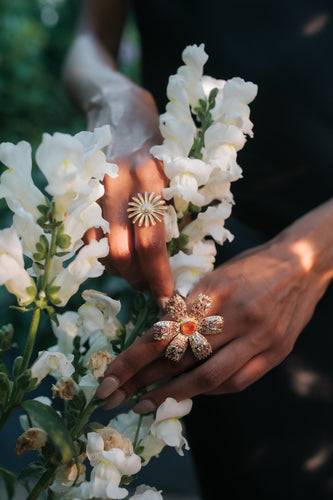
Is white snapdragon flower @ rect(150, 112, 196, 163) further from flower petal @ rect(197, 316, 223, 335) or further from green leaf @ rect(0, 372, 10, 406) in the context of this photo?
green leaf @ rect(0, 372, 10, 406)

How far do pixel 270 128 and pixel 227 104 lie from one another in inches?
17.9

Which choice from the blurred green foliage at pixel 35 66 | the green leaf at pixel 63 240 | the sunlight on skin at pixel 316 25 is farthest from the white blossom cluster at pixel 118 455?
the blurred green foliage at pixel 35 66

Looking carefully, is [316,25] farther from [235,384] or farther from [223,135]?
[235,384]

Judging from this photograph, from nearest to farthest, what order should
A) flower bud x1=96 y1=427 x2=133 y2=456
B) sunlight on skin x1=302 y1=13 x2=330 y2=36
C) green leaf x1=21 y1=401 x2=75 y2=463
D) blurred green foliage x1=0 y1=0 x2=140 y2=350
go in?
green leaf x1=21 y1=401 x2=75 y2=463, flower bud x1=96 y1=427 x2=133 y2=456, sunlight on skin x1=302 y1=13 x2=330 y2=36, blurred green foliage x1=0 y1=0 x2=140 y2=350

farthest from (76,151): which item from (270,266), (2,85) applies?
(2,85)

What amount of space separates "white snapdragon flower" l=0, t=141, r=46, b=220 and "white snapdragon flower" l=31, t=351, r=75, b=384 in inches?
5.9

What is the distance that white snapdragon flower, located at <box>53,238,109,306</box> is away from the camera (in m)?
0.59

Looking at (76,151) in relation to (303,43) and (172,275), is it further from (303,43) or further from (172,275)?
(303,43)

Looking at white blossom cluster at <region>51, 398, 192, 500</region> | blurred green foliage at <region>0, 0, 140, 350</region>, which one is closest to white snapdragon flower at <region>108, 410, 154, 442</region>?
white blossom cluster at <region>51, 398, 192, 500</region>

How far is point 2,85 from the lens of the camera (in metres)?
2.97

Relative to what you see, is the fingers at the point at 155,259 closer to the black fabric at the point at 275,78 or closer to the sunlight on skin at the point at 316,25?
the black fabric at the point at 275,78

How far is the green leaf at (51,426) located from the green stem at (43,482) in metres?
0.09

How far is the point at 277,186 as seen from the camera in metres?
1.14

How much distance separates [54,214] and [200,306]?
0.22m
